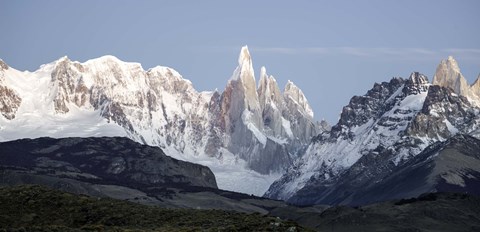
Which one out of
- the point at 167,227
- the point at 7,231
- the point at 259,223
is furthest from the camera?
the point at 167,227

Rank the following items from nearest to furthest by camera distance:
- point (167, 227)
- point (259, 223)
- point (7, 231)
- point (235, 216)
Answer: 1. point (7, 231)
2. point (259, 223)
3. point (167, 227)
4. point (235, 216)

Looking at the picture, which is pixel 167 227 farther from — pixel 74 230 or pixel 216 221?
pixel 74 230

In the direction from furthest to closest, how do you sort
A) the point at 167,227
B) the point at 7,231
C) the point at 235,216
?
the point at 235,216 → the point at 167,227 → the point at 7,231

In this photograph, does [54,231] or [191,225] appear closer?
[54,231]

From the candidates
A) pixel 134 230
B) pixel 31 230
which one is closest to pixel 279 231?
pixel 134 230

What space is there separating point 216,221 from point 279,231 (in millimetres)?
30330

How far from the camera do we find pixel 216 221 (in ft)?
633

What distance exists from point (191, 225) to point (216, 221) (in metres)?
4.92

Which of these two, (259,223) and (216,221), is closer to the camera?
(259,223)

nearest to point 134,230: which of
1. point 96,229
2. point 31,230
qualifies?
point 96,229

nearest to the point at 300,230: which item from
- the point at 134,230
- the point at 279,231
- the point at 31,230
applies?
the point at 279,231

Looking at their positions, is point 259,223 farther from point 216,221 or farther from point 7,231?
point 7,231

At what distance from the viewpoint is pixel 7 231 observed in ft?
518

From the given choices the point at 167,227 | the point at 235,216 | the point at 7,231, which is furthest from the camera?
the point at 235,216
